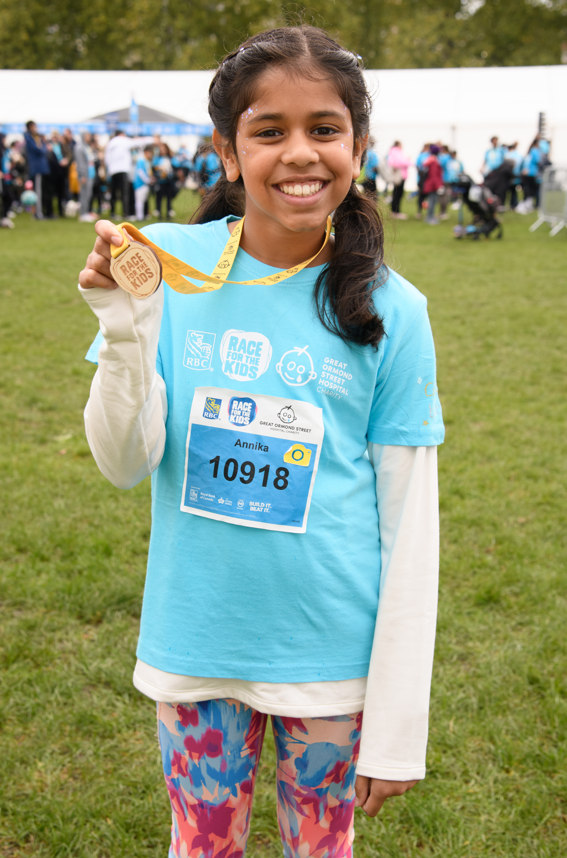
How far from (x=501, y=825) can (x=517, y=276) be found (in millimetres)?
9783

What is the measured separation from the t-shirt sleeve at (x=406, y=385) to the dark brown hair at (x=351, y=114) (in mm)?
45

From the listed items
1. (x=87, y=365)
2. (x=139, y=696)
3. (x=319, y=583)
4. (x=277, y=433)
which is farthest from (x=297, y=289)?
(x=87, y=365)

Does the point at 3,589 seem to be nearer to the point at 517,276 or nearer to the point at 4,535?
the point at 4,535

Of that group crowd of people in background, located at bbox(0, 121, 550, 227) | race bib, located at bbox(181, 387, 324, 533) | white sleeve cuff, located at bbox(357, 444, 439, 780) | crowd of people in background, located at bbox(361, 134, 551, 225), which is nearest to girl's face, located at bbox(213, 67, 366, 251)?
race bib, located at bbox(181, 387, 324, 533)

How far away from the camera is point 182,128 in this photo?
23.9 meters

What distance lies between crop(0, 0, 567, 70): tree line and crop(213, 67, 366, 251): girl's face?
131 ft

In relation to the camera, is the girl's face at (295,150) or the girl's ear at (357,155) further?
the girl's ear at (357,155)

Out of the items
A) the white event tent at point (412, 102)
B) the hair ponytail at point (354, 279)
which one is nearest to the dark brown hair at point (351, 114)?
the hair ponytail at point (354, 279)

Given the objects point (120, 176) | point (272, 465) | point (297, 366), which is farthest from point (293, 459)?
point (120, 176)

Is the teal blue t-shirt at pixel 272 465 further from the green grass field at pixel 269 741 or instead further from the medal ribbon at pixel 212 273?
the green grass field at pixel 269 741

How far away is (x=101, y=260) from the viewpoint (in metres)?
1.21

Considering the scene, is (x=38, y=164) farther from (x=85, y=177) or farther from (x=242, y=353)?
(x=242, y=353)

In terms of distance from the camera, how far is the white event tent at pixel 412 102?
2398cm

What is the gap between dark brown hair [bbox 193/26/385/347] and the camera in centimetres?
142
